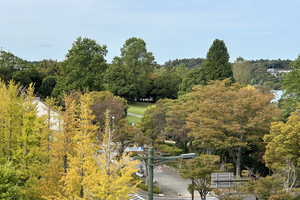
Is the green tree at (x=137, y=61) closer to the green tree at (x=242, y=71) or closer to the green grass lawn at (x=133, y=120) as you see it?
the green grass lawn at (x=133, y=120)

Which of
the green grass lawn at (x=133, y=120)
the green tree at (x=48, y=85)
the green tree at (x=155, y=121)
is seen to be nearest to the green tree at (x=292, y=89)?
the green tree at (x=155, y=121)

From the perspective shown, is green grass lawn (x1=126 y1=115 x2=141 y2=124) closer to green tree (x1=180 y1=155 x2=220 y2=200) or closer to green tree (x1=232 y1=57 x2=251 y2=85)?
green tree (x1=180 y1=155 x2=220 y2=200)

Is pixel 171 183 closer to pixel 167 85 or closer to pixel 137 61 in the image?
pixel 137 61

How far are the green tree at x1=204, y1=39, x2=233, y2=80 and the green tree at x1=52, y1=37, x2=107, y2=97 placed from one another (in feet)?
73.6

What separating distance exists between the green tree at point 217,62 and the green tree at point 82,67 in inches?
884

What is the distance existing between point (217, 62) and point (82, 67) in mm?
28176

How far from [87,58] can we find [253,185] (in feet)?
155

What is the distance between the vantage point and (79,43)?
65.4 m

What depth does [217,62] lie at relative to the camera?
66.4 metres

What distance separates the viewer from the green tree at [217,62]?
215 feet

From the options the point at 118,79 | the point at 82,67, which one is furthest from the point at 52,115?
the point at 118,79

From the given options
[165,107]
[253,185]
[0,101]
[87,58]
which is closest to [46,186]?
[0,101]

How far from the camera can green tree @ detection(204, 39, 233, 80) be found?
6556cm

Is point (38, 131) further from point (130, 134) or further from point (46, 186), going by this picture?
point (130, 134)
